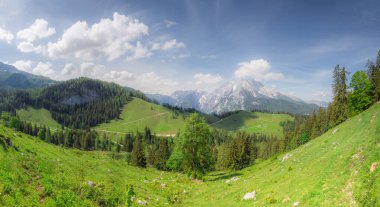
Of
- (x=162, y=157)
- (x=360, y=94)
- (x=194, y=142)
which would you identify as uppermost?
(x=360, y=94)

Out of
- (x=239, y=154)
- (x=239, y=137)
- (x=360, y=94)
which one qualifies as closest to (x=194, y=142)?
(x=239, y=154)

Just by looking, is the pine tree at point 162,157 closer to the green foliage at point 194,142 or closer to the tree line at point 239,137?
the tree line at point 239,137

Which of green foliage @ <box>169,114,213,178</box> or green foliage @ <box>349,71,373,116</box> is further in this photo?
green foliage @ <box>349,71,373,116</box>

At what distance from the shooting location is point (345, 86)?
76.9m

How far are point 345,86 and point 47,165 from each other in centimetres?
9221

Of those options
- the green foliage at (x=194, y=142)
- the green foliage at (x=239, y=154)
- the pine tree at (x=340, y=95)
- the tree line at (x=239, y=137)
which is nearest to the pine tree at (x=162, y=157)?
the tree line at (x=239, y=137)

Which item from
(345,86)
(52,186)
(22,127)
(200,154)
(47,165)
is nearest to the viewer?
(52,186)

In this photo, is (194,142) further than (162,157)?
No

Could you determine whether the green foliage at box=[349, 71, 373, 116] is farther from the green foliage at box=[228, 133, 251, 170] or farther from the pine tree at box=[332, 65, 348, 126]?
the green foliage at box=[228, 133, 251, 170]

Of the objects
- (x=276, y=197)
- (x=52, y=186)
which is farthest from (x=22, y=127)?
(x=276, y=197)

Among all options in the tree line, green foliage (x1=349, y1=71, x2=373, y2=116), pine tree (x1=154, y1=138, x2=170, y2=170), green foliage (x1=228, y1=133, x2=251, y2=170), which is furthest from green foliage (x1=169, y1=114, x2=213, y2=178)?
green foliage (x1=349, y1=71, x2=373, y2=116)

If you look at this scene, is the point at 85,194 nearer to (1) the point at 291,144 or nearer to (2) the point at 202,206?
(2) the point at 202,206

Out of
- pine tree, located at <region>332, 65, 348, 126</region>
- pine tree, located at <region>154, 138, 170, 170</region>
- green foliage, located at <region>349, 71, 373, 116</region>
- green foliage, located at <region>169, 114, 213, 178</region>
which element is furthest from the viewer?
pine tree, located at <region>154, 138, 170, 170</region>

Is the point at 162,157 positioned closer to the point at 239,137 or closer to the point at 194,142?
the point at 239,137
